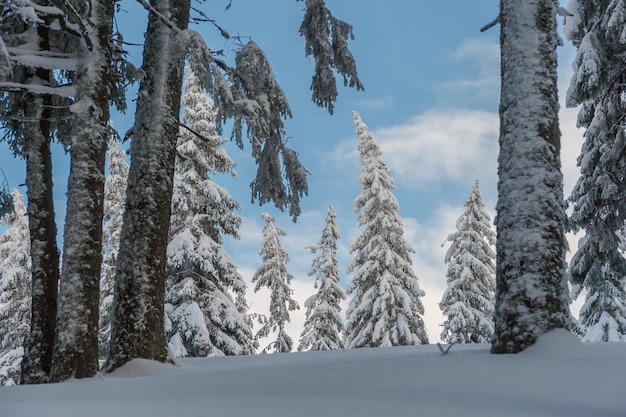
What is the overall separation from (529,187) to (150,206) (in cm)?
513

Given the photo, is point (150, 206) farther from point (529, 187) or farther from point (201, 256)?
point (201, 256)

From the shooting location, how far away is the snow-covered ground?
304 cm

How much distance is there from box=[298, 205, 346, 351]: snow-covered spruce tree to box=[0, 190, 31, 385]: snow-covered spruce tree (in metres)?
13.5

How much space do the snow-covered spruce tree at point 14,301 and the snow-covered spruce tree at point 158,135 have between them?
18555mm

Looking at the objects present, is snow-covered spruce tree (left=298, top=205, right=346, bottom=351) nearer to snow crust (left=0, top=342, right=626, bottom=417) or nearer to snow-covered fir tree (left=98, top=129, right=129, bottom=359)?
snow-covered fir tree (left=98, top=129, right=129, bottom=359)

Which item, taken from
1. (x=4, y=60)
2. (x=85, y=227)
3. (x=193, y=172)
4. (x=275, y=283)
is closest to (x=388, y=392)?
(x=85, y=227)

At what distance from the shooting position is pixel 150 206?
24.0 ft

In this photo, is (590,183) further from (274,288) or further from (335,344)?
(274,288)

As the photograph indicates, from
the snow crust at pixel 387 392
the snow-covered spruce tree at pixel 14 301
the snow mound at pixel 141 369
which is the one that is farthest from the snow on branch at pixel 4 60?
the snow-covered spruce tree at pixel 14 301

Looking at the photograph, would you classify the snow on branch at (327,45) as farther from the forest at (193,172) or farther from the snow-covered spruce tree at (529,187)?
the snow-covered spruce tree at (529,187)

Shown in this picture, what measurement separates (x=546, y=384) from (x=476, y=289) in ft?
67.2

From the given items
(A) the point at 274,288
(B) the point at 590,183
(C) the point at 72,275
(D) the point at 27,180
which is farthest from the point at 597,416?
(A) the point at 274,288

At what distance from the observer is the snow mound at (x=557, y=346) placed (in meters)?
4.86

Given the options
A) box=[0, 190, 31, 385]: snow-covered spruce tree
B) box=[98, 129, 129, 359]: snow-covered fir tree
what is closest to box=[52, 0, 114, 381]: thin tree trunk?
box=[98, 129, 129, 359]: snow-covered fir tree
